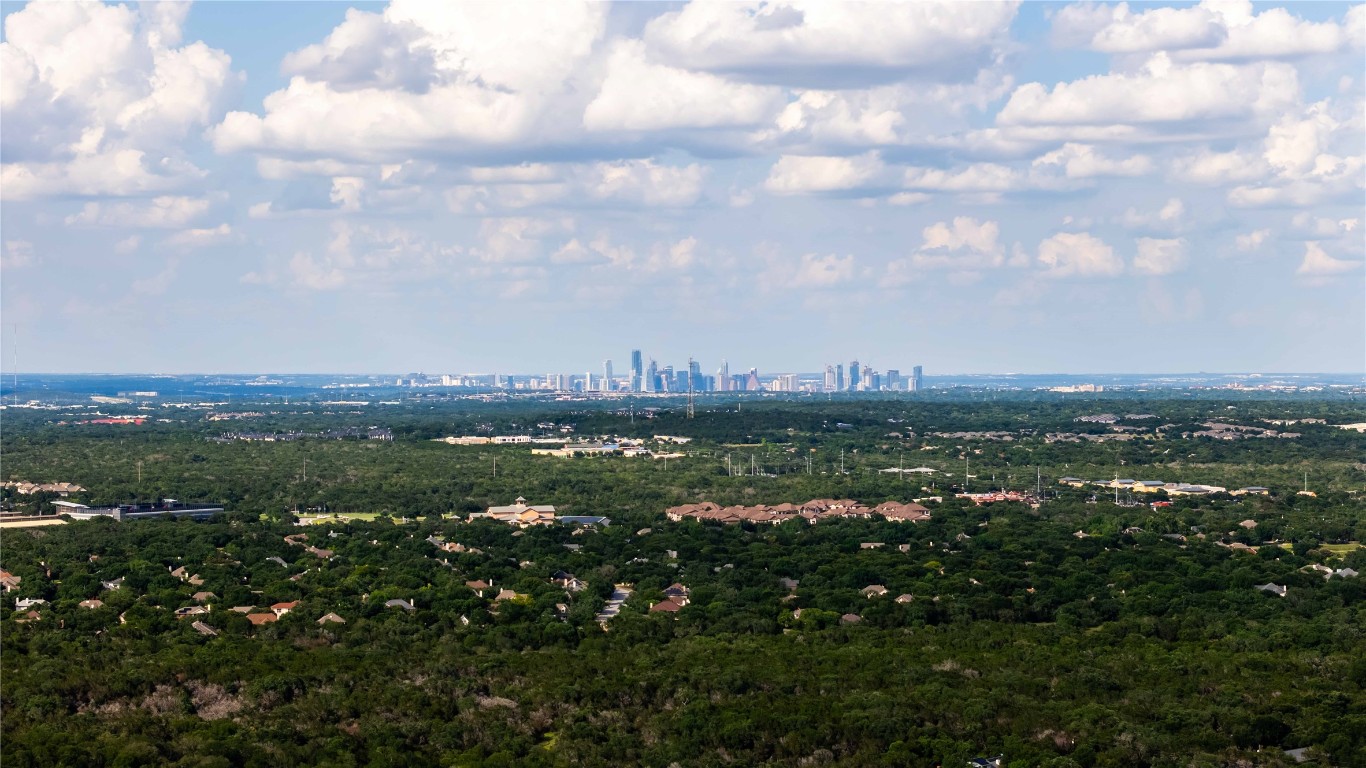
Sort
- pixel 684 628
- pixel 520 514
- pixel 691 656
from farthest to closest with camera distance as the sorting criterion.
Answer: pixel 520 514 < pixel 684 628 < pixel 691 656

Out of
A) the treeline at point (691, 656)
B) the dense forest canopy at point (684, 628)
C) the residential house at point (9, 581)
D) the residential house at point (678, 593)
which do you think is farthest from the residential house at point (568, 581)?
the residential house at point (9, 581)

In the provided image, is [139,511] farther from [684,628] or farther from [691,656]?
[691,656]

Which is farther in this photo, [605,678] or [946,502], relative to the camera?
[946,502]

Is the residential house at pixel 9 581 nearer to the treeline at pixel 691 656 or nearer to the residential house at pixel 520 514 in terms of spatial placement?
the treeline at pixel 691 656

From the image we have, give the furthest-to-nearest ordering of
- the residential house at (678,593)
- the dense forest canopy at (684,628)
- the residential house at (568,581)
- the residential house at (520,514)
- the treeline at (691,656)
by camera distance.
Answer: the residential house at (520,514), the residential house at (568,581), the residential house at (678,593), the dense forest canopy at (684,628), the treeline at (691,656)

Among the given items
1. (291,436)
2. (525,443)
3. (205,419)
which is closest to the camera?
(525,443)

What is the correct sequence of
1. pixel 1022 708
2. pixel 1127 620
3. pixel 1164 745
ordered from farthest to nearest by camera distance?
pixel 1127 620, pixel 1022 708, pixel 1164 745

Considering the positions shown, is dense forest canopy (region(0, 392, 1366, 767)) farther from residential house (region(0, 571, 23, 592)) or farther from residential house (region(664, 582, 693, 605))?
residential house (region(664, 582, 693, 605))

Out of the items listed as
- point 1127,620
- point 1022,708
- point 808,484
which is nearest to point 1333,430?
point 808,484

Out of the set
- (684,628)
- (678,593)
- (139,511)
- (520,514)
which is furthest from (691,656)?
(139,511)

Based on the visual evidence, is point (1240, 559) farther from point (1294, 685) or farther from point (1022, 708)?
point (1022, 708)

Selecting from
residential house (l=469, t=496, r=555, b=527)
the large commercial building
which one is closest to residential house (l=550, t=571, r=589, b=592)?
residential house (l=469, t=496, r=555, b=527)
